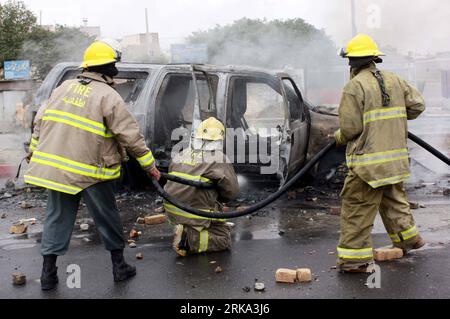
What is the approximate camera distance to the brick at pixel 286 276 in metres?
4.18

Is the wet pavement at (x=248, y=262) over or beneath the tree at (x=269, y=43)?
beneath

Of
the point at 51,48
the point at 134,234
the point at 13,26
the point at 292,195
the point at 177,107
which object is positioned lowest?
the point at 292,195

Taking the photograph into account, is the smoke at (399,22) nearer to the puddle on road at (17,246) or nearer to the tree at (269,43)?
the tree at (269,43)

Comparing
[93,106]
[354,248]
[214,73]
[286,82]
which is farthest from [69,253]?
[286,82]

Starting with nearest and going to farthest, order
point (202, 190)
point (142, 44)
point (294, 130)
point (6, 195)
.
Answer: point (202, 190) < point (294, 130) < point (6, 195) < point (142, 44)

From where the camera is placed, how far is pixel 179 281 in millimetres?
4305

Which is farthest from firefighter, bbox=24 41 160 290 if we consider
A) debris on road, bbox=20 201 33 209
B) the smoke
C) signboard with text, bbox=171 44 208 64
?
the smoke

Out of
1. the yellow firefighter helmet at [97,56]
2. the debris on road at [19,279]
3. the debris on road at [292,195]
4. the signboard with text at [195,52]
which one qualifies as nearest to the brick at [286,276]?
the debris on road at [19,279]

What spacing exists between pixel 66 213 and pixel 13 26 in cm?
1902

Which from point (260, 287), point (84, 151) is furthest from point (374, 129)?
point (84, 151)

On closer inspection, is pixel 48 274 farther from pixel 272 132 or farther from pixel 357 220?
pixel 272 132

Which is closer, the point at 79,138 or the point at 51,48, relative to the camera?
the point at 79,138

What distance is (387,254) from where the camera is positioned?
466cm
